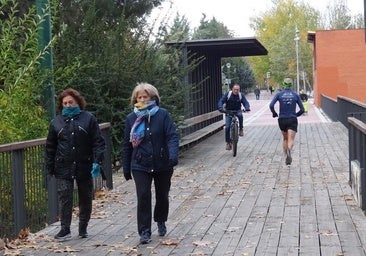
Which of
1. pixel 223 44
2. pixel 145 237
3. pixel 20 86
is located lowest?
pixel 145 237

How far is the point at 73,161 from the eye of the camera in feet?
25.1

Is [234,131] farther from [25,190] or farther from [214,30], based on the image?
[214,30]

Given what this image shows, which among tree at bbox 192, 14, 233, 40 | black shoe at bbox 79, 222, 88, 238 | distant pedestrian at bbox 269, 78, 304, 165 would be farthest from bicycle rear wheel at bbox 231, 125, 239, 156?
tree at bbox 192, 14, 233, 40

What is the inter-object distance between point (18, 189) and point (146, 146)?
1.59 meters

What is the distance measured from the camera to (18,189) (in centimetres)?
791

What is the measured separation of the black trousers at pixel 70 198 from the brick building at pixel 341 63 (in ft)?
143

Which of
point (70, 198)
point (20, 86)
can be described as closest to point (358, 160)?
point (70, 198)

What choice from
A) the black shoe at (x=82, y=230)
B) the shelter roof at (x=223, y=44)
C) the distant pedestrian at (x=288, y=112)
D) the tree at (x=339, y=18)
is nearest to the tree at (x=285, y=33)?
the tree at (x=339, y=18)

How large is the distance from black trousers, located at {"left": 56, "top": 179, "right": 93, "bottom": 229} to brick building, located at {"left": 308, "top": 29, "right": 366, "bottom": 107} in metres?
43.6

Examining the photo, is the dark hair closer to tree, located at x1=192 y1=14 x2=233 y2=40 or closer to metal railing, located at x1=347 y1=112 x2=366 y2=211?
metal railing, located at x1=347 y1=112 x2=366 y2=211

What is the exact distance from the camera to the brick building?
49781mm

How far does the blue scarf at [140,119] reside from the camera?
24.2 ft

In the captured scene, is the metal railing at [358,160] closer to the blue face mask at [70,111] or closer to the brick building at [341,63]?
the blue face mask at [70,111]

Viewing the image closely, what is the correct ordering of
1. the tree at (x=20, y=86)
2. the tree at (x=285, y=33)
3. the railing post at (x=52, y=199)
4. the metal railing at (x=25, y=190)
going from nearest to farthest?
the metal railing at (x=25, y=190), the railing post at (x=52, y=199), the tree at (x=20, y=86), the tree at (x=285, y=33)
